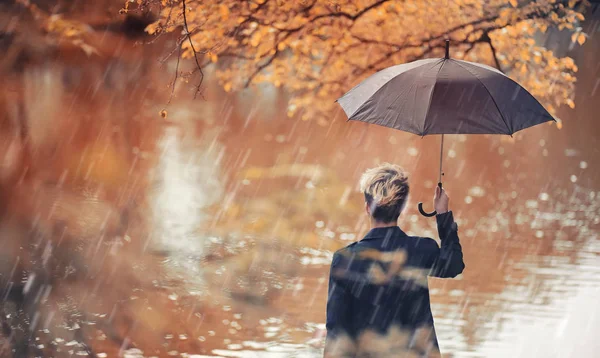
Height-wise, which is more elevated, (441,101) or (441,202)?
(441,101)

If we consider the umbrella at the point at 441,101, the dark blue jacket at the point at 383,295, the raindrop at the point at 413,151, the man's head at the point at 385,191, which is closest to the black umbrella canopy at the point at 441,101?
the umbrella at the point at 441,101

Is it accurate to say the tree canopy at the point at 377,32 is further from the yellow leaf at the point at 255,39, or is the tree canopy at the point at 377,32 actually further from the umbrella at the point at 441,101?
the umbrella at the point at 441,101

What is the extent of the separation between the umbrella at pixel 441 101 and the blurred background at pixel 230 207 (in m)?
2.61

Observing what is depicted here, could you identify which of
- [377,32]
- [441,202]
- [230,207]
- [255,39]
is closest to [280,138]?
[230,207]

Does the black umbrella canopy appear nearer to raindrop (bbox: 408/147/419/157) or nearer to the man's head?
the man's head

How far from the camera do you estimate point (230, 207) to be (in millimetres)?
14531

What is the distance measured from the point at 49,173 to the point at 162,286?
363 inches

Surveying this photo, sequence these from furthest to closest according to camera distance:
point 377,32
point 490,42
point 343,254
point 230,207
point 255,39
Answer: point 230,207 < point 377,32 < point 490,42 < point 255,39 < point 343,254

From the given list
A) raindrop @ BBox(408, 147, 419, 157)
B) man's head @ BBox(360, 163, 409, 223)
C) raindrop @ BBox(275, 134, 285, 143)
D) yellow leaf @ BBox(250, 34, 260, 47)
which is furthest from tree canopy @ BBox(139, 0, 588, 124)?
raindrop @ BBox(275, 134, 285, 143)

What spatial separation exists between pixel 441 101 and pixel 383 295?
129cm

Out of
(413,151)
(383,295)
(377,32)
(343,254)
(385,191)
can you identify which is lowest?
(383,295)

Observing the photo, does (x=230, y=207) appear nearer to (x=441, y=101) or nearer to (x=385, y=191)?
(x=441, y=101)

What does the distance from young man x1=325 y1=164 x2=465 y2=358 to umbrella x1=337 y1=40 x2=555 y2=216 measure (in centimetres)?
89

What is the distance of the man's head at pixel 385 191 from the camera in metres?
3.07
